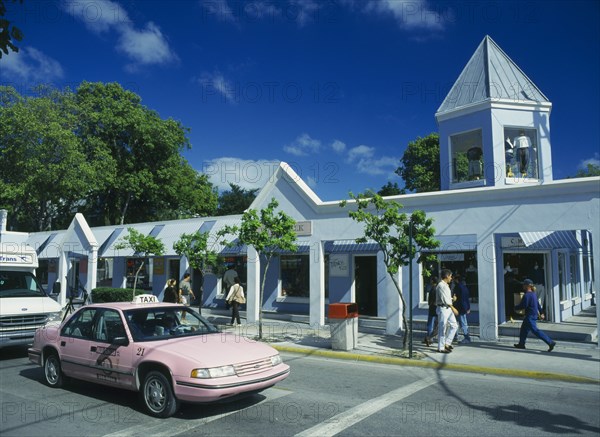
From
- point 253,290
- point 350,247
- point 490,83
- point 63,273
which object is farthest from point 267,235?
point 63,273

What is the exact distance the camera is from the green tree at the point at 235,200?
156 ft

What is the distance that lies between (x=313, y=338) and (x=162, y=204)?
2595 centimetres

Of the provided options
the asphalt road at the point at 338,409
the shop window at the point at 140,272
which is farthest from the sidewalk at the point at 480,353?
the shop window at the point at 140,272

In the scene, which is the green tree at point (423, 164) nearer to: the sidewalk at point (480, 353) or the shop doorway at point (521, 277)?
the shop doorway at point (521, 277)

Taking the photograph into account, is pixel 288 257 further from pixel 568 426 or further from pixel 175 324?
pixel 568 426

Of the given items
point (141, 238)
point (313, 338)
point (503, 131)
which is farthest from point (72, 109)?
point (503, 131)

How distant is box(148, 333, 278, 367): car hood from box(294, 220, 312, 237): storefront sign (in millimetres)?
8963

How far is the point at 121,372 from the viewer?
680cm

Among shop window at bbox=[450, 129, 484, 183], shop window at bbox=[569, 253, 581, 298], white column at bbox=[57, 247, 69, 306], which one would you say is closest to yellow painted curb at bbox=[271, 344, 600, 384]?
shop window at bbox=[450, 129, 484, 183]

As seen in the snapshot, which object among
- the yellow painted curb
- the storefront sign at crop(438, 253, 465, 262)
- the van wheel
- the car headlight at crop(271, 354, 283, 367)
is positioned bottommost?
the yellow painted curb

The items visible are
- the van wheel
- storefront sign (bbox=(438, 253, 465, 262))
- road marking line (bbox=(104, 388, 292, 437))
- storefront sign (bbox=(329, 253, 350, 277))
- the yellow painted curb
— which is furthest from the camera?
storefront sign (bbox=(329, 253, 350, 277))

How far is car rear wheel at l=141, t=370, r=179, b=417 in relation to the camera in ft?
20.4

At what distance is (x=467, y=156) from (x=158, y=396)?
1296cm

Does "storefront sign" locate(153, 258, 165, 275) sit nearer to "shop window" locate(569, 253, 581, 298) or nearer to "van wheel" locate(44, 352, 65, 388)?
"van wheel" locate(44, 352, 65, 388)
